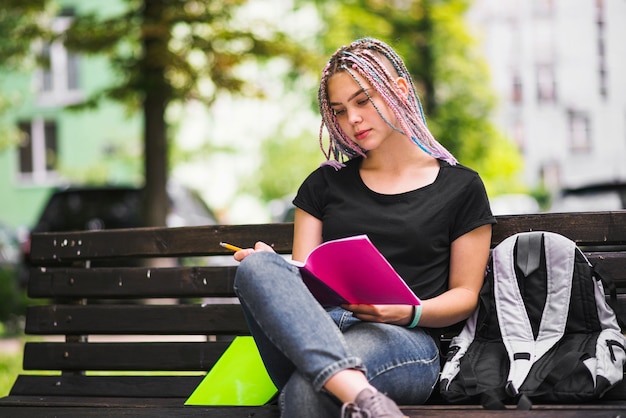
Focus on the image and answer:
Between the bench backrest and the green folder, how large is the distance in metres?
0.26

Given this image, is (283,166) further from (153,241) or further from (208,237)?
(208,237)

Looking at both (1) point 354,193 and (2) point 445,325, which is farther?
(1) point 354,193

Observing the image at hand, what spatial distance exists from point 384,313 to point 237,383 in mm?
788

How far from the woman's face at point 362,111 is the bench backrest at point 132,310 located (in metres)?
0.64

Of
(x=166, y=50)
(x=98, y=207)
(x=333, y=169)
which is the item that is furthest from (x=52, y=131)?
(x=333, y=169)

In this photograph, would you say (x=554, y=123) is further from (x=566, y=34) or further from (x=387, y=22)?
(x=387, y=22)

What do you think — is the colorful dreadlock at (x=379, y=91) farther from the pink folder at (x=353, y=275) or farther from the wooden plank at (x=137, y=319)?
the wooden plank at (x=137, y=319)

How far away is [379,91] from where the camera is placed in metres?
3.48

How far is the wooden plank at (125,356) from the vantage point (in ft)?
13.4

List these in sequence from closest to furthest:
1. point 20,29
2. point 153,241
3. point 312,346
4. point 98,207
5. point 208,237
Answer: point 312,346, point 208,237, point 153,241, point 20,29, point 98,207

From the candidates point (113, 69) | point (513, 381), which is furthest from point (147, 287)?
point (113, 69)

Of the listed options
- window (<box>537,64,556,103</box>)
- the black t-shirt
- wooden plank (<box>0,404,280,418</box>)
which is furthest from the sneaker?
window (<box>537,64,556,103</box>)

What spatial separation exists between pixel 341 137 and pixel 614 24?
40602 mm

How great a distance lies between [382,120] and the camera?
3.51 meters
